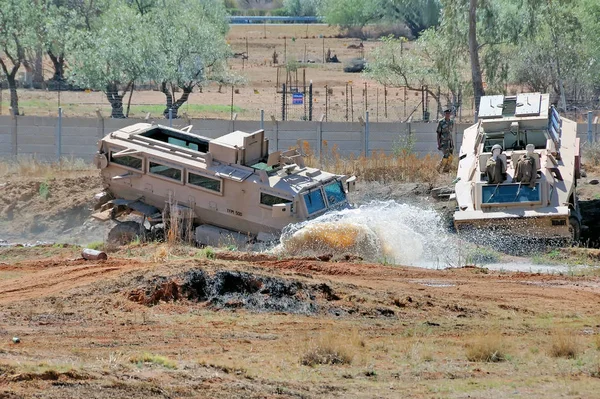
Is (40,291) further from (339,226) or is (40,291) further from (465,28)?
(465,28)

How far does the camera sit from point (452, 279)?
59.2 feet

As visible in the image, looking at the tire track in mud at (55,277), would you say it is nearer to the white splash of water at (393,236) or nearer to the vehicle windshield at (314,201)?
the white splash of water at (393,236)

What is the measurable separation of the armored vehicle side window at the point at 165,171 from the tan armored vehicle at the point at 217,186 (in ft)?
0.06

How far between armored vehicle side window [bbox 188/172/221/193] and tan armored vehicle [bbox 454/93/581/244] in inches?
180

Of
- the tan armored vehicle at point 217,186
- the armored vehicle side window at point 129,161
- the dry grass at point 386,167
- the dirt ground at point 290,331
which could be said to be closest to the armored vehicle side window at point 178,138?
the tan armored vehicle at point 217,186

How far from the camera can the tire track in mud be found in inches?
634

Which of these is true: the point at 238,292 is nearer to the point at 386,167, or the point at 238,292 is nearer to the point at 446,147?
the point at 446,147

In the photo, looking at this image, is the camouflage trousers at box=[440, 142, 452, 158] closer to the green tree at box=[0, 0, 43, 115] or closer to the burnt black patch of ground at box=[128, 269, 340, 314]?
the burnt black patch of ground at box=[128, 269, 340, 314]

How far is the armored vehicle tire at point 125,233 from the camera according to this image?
2328 cm

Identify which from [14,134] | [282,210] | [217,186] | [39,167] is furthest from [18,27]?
[282,210]

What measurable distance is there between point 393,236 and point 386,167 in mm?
9419

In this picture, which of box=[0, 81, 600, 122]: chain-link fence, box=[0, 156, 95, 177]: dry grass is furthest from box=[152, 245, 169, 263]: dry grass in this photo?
box=[0, 81, 600, 122]: chain-link fence

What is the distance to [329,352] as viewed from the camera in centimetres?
1198

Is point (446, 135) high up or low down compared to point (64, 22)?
down
